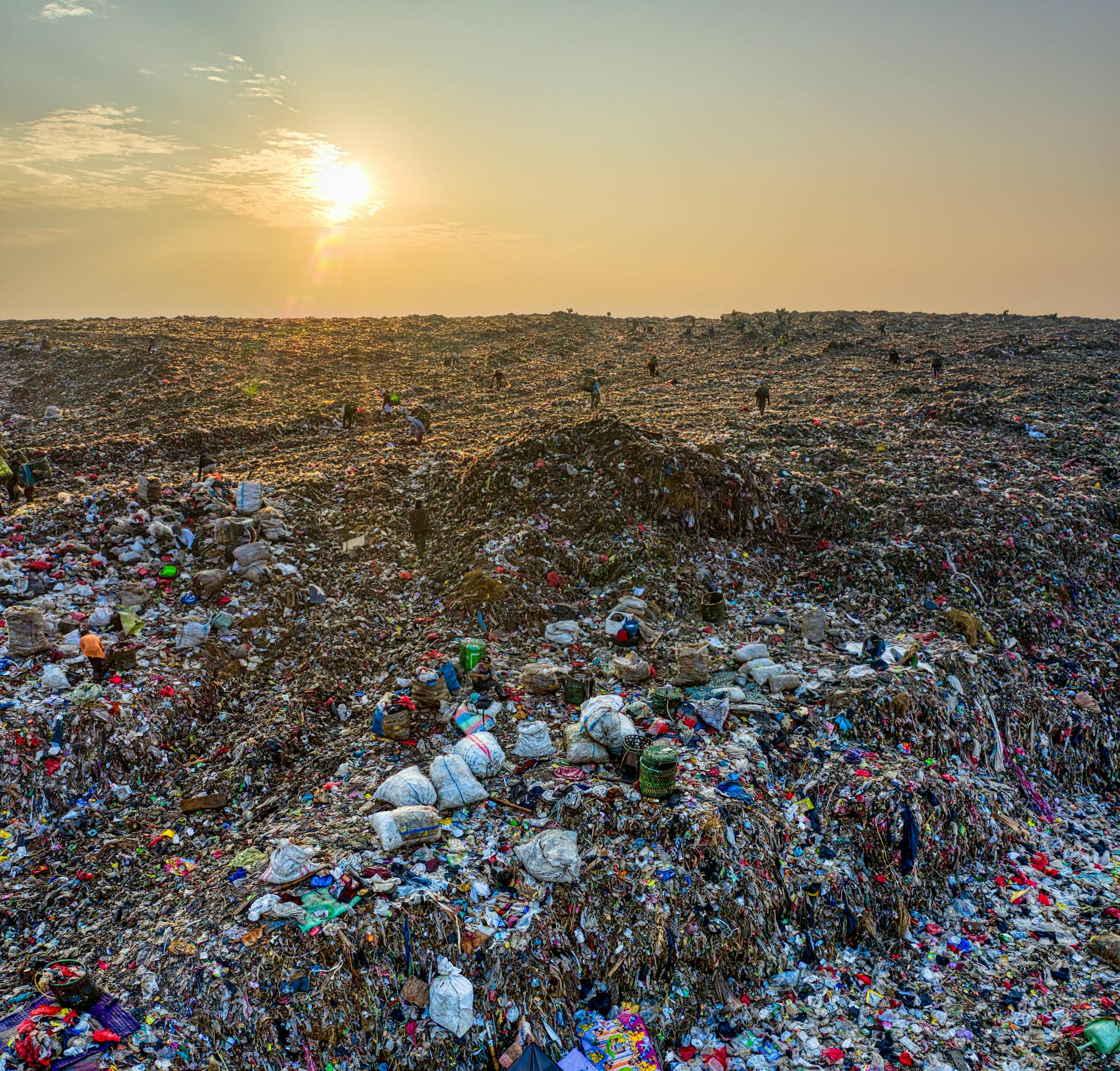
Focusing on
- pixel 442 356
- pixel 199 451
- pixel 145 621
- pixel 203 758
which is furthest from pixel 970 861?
pixel 442 356

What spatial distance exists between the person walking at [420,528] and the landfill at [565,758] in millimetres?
54

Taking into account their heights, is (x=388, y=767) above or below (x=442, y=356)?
below

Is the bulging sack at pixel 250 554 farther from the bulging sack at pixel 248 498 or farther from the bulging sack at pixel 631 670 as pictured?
the bulging sack at pixel 631 670

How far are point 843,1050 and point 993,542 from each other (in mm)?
7005

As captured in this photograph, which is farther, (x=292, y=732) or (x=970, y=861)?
(x=292, y=732)

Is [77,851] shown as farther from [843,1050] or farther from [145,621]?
[843,1050]

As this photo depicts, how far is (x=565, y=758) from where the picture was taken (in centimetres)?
546

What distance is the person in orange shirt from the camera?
20.8 feet

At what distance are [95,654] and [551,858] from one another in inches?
196

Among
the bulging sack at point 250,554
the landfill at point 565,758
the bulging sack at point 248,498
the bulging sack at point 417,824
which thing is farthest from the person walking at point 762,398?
the bulging sack at point 417,824

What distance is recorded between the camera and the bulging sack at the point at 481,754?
206 inches

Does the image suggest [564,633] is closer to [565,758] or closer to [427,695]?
[427,695]

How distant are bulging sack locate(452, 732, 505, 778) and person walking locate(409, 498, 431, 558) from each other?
4.46 m

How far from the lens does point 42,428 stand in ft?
52.7
